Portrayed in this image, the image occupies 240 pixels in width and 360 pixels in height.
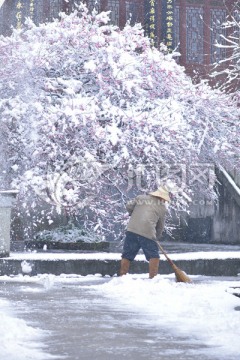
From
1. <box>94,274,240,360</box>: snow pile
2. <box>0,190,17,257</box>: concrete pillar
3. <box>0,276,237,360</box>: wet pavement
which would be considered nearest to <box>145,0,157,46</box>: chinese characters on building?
<box>0,190,17,257</box>: concrete pillar

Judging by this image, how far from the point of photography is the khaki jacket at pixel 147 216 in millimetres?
13508

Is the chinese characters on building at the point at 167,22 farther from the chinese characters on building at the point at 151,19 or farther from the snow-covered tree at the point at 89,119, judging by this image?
the snow-covered tree at the point at 89,119

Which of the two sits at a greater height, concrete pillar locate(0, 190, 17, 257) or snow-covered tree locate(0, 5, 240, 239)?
snow-covered tree locate(0, 5, 240, 239)

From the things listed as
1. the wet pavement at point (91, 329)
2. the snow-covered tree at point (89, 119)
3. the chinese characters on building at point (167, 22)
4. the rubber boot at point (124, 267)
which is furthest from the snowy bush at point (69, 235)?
the chinese characters on building at point (167, 22)

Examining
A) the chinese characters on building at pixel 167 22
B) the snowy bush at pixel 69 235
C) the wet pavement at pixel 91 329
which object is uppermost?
the chinese characters on building at pixel 167 22

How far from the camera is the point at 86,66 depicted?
20.6 meters

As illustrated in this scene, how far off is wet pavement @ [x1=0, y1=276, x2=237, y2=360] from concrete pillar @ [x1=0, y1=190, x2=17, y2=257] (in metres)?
4.42

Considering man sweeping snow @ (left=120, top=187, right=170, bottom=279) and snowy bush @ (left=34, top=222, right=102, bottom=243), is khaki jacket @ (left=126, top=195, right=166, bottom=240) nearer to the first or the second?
man sweeping snow @ (left=120, top=187, right=170, bottom=279)

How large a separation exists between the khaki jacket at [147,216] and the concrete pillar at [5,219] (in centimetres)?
293

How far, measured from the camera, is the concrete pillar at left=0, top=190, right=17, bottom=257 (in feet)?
52.0

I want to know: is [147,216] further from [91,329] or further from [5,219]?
[91,329]

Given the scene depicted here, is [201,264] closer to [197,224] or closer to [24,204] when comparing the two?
[24,204]

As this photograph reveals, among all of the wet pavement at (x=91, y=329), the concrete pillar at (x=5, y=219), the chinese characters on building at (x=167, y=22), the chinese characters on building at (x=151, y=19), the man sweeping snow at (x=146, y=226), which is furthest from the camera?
the chinese characters on building at (x=167, y=22)

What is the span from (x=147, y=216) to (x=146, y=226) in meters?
0.14
